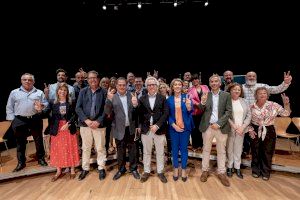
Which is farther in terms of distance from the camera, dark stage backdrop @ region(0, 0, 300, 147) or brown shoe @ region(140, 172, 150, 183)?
dark stage backdrop @ region(0, 0, 300, 147)

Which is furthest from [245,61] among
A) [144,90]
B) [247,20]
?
[144,90]

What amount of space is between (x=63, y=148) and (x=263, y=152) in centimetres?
333

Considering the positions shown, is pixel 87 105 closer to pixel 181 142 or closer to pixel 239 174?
pixel 181 142

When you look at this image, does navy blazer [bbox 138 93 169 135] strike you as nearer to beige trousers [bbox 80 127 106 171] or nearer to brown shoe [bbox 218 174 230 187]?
beige trousers [bbox 80 127 106 171]

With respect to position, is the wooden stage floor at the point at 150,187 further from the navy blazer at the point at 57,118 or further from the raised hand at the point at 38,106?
the raised hand at the point at 38,106

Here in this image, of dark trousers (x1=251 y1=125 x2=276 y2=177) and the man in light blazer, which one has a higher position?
the man in light blazer

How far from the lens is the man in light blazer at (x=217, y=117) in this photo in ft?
12.1

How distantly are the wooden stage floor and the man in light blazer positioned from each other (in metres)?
0.34

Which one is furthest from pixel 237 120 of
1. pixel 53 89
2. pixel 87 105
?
pixel 53 89

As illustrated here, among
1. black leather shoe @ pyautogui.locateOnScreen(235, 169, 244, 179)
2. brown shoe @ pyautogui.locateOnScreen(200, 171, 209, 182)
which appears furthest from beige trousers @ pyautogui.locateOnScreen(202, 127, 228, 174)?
black leather shoe @ pyautogui.locateOnScreen(235, 169, 244, 179)

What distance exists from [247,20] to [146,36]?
296cm

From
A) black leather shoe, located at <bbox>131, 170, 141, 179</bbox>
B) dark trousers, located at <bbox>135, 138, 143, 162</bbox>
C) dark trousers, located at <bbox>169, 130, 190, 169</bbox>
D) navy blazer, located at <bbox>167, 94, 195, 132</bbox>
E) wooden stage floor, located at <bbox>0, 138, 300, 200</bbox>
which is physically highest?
navy blazer, located at <bbox>167, 94, 195, 132</bbox>

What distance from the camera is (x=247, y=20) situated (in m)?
6.61

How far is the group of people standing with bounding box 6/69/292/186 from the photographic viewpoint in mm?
3744
